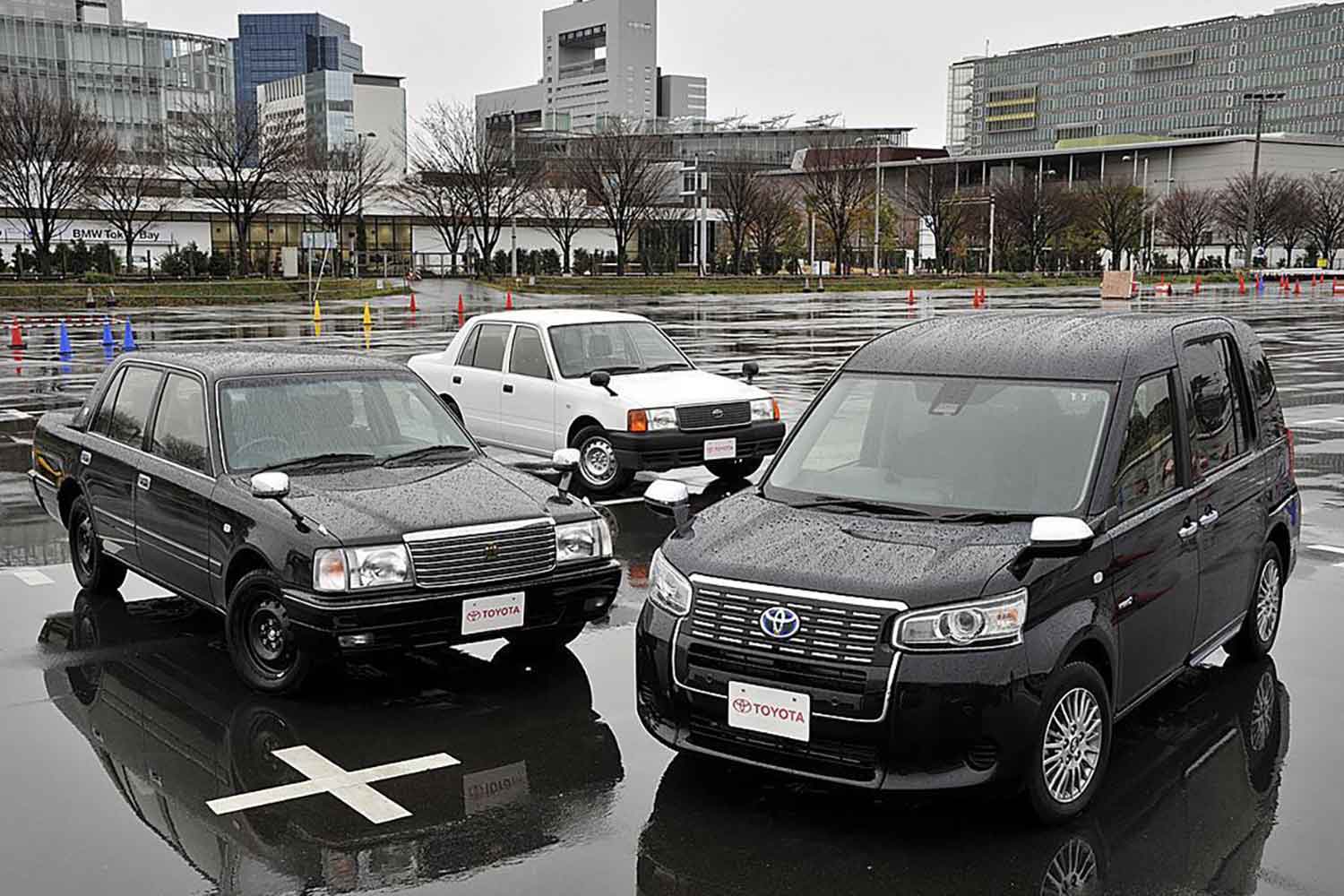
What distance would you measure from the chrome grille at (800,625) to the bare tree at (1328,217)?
10891cm

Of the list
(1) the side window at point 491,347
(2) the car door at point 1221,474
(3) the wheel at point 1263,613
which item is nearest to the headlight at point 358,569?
(2) the car door at point 1221,474

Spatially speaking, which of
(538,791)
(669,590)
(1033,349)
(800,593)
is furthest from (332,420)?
(1033,349)

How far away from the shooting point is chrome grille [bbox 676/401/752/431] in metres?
12.3

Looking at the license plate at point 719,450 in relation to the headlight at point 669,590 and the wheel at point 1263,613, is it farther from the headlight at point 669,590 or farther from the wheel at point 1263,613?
the headlight at point 669,590

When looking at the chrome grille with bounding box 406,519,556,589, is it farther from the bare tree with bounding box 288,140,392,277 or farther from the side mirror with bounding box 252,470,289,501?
the bare tree with bounding box 288,140,392,277

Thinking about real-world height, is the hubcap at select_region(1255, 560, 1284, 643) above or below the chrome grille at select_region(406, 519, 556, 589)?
below

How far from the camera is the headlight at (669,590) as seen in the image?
5.38 m

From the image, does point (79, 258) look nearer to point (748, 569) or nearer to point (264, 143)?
point (264, 143)

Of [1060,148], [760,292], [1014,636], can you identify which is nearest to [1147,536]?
[1014,636]

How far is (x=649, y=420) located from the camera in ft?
39.9

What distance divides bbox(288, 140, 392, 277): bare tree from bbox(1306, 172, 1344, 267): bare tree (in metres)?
70.3

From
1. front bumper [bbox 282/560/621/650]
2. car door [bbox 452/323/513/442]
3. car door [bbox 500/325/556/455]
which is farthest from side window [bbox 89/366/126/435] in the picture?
car door [bbox 452/323/513/442]

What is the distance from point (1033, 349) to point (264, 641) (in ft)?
13.1

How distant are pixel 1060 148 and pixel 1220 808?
498 ft
